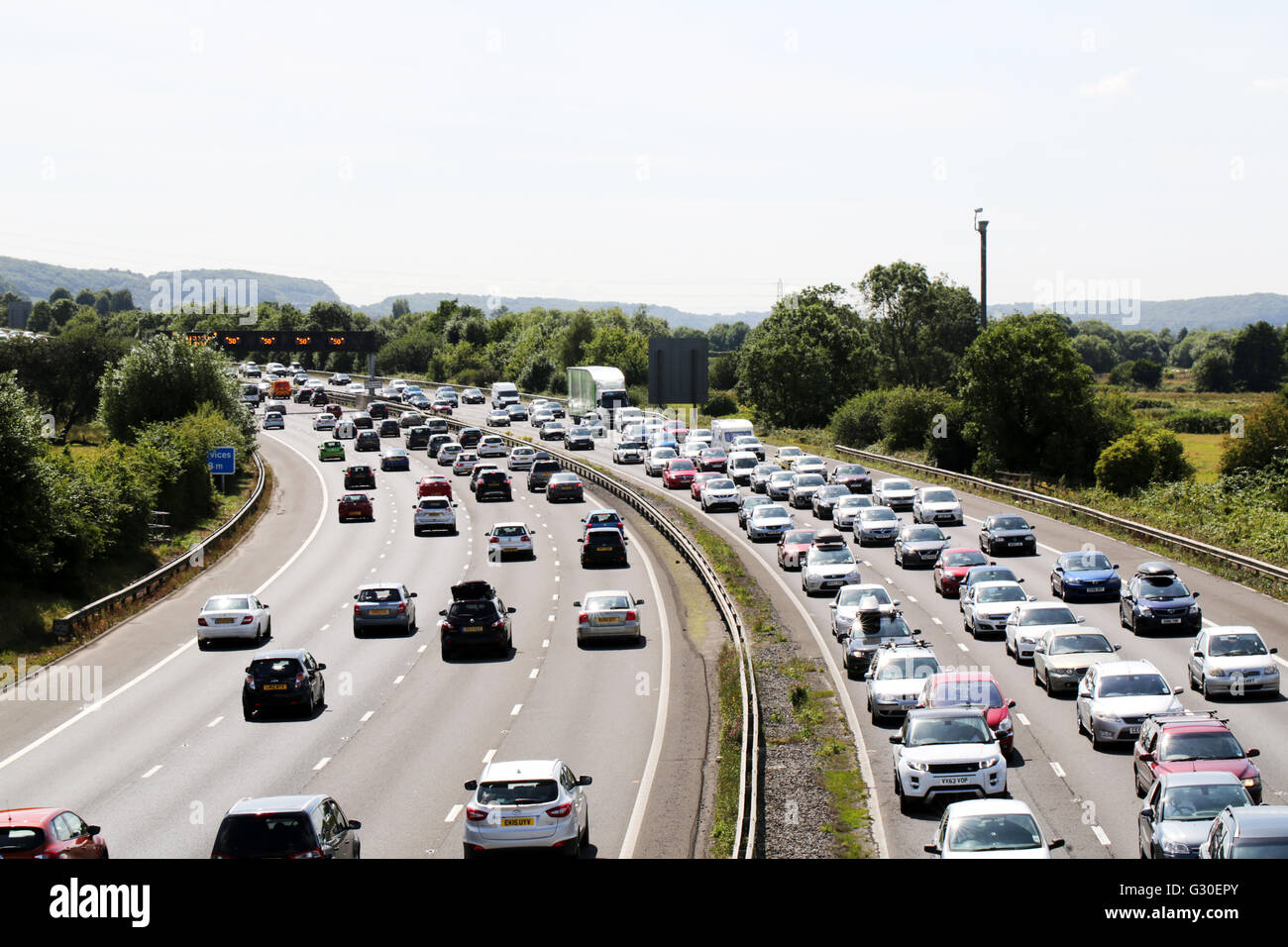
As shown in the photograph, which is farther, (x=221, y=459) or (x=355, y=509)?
(x=221, y=459)

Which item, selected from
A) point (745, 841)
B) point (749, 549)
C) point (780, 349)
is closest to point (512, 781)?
point (745, 841)

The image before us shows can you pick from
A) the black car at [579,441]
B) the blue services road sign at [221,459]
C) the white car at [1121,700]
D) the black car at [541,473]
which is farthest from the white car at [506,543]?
the black car at [579,441]

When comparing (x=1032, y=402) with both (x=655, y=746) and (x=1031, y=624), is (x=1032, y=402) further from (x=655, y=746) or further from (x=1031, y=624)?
(x=655, y=746)

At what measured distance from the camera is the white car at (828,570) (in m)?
40.5

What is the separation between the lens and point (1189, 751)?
18.9 meters

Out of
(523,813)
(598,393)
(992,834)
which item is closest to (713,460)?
(598,393)

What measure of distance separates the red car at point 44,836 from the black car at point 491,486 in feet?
166

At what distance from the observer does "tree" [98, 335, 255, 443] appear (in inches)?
3044

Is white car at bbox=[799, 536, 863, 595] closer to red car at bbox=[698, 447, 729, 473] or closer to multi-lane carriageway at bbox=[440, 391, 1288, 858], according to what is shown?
multi-lane carriageway at bbox=[440, 391, 1288, 858]

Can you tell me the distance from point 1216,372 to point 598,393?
102 metres

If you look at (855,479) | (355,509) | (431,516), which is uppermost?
(855,479)
